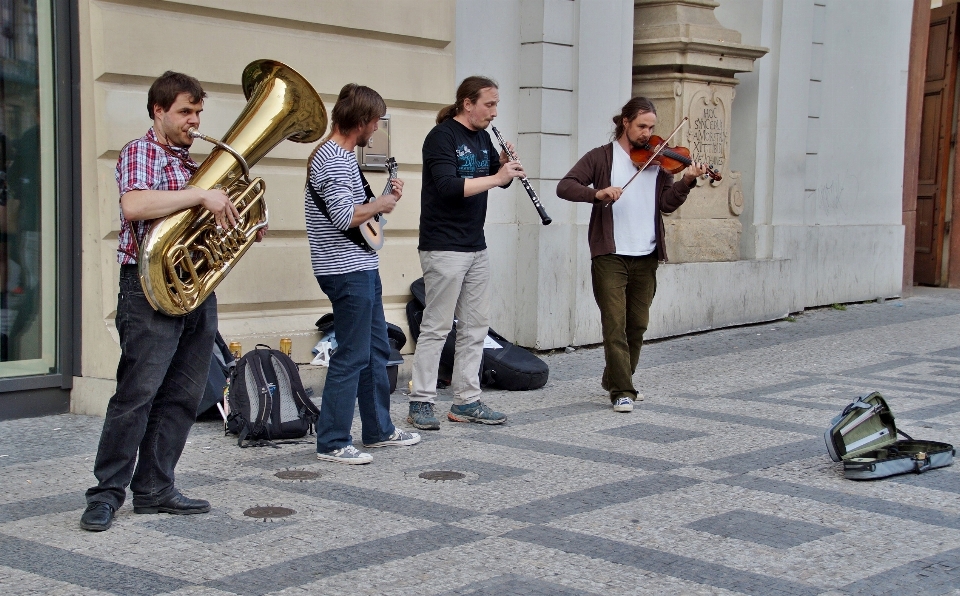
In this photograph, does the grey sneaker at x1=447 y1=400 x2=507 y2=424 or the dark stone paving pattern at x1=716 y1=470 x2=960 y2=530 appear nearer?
the dark stone paving pattern at x1=716 y1=470 x2=960 y2=530

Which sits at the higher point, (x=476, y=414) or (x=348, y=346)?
(x=348, y=346)

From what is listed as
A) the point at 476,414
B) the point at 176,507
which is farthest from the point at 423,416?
the point at 176,507

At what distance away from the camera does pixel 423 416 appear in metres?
6.59

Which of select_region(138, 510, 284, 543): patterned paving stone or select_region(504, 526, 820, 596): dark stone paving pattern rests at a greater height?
select_region(504, 526, 820, 596): dark stone paving pattern

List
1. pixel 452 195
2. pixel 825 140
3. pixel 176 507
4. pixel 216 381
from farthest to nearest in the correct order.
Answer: pixel 825 140, pixel 216 381, pixel 452 195, pixel 176 507

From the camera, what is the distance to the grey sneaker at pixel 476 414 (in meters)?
6.75

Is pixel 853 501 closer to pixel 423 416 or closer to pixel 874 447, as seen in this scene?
pixel 874 447

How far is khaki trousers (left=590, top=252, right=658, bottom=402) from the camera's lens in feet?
23.6

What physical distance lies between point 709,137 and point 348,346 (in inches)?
255

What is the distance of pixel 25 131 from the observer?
265 inches

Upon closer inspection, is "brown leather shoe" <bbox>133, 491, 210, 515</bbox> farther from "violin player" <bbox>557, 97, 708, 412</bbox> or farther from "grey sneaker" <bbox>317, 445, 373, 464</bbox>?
"violin player" <bbox>557, 97, 708, 412</bbox>

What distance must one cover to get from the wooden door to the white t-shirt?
8952mm

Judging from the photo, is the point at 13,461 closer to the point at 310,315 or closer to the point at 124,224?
the point at 124,224

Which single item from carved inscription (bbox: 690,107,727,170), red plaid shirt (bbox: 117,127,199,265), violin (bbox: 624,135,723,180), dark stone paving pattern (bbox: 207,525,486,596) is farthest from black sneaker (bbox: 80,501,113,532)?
carved inscription (bbox: 690,107,727,170)
